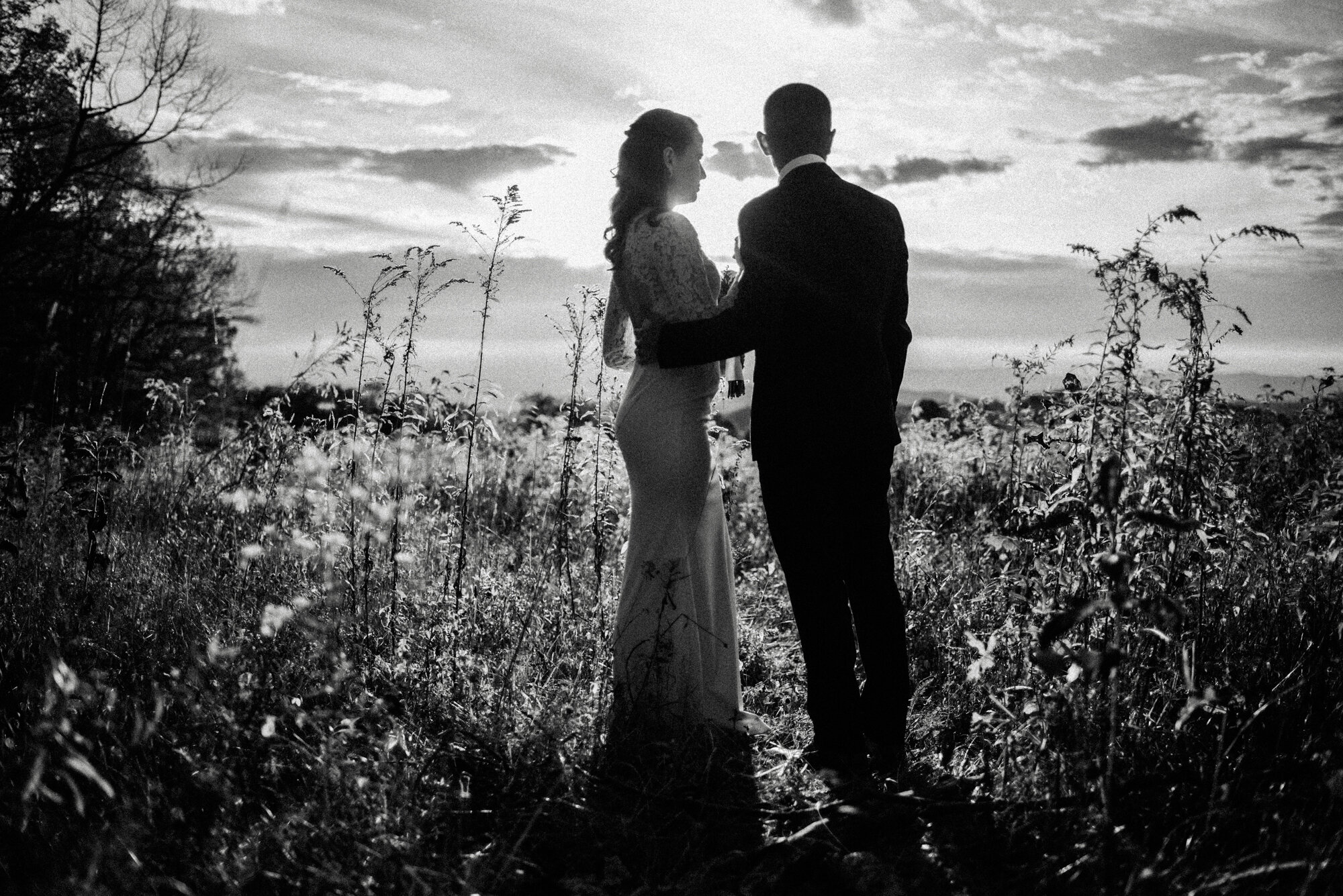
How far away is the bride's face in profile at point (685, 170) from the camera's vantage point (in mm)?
3719

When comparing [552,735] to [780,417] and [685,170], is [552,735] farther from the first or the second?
[685,170]

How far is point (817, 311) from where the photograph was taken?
327 centimetres

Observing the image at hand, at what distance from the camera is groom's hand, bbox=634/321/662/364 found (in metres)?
3.72

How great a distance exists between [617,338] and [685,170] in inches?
34.2

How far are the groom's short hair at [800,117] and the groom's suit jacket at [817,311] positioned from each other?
0.13m

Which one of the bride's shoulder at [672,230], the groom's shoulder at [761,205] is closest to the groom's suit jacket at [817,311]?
the groom's shoulder at [761,205]

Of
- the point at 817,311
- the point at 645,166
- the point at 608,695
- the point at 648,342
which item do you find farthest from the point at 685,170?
the point at 608,695

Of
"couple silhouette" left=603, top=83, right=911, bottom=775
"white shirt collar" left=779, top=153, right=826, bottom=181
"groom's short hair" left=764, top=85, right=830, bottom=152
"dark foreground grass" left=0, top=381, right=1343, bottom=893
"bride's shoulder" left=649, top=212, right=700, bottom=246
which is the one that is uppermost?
"groom's short hair" left=764, top=85, right=830, bottom=152

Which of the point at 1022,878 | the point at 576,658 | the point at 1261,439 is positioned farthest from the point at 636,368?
the point at 1261,439

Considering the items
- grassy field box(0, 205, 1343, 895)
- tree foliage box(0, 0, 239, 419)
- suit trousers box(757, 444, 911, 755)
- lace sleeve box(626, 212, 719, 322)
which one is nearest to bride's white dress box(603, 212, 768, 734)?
lace sleeve box(626, 212, 719, 322)

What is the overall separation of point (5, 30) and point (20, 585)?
2284 cm

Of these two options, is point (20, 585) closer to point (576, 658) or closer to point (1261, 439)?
point (576, 658)

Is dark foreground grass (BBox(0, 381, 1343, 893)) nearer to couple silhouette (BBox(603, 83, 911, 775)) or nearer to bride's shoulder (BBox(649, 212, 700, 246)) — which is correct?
couple silhouette (BBox(603, 83, 911, 775))

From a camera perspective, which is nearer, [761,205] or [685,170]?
[761,205]
